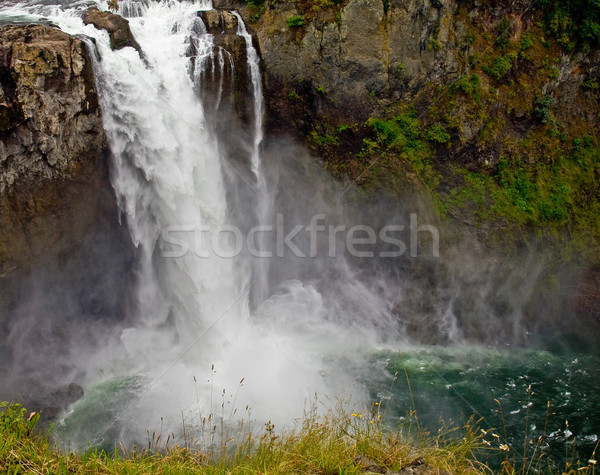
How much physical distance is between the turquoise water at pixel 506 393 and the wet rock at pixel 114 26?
29.6ft

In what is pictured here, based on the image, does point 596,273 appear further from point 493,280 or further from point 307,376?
point 307,376

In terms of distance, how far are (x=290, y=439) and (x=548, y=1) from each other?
13.9 m

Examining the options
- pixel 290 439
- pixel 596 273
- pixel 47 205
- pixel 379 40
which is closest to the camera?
pixel 290 439

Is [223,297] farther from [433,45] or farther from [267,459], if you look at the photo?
[433,45]

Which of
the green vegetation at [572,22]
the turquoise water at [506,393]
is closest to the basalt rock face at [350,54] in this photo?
the green vegetation at [572,22]

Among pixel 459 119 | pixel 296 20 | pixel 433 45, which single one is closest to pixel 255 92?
pixel 296 20

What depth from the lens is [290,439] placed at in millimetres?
3971

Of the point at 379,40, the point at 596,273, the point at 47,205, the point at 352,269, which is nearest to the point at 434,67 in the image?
the point at 379,40

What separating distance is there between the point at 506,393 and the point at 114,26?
11532mm

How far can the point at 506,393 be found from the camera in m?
9.63

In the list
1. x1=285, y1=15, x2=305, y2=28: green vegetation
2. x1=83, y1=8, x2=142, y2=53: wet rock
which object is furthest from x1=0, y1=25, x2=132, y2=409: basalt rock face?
x1=285, y1=15, x2=305, y2=28: green vegetation

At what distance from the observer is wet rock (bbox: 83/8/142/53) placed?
33.6 feet

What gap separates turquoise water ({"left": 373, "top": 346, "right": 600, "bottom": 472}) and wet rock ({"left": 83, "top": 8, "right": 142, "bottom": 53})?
9029 mm

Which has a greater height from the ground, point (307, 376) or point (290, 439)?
point (290, 439)
